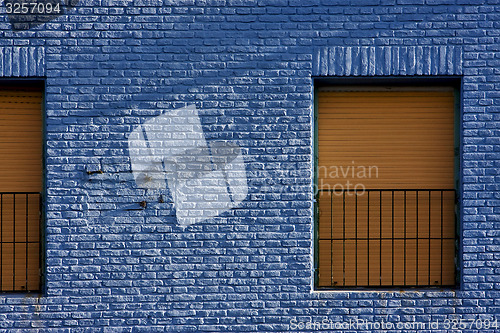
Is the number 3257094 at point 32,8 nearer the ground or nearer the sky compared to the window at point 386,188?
nearer the sky

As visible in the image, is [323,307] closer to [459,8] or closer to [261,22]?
[261,22]

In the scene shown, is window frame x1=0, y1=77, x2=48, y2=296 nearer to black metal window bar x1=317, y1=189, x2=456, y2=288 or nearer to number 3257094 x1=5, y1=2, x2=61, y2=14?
number 3257094 x1=5, y1=2, x2=61, y2=14

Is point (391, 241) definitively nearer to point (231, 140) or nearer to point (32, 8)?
point (231, 140)

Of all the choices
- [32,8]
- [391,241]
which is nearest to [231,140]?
[391,241]

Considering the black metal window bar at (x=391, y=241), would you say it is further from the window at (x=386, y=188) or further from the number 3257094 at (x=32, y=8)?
the number 3257094 at (x=32, y=8)

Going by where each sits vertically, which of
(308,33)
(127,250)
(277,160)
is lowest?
(127,250)

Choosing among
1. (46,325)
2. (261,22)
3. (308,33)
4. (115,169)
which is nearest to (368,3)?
(308,33)

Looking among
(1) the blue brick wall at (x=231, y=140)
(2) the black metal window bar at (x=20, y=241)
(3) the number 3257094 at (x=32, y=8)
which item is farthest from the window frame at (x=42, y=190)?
(3) the number 3257094 at (x=32, y=8)

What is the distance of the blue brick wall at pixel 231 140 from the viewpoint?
5469 mm

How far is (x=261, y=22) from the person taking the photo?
5.51m

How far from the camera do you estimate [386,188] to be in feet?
18.8

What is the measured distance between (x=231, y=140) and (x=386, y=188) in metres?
1.62

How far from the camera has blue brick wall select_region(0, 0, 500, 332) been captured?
547cm

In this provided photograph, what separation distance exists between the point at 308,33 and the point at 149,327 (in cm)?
319
